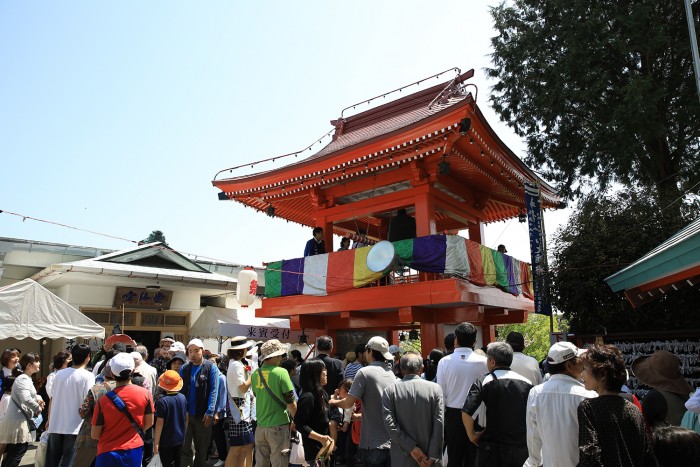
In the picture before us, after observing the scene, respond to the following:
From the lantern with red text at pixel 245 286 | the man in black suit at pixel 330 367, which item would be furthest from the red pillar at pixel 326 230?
the man in black suit at pixel 330 367

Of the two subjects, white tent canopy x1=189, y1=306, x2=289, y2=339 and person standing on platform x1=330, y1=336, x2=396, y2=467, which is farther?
white tent canopy x1=189, y1=306, x2=289, y2=339

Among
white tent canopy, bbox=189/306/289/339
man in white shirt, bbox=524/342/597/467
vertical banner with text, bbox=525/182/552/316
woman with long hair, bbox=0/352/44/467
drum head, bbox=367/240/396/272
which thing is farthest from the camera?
white tent canopy, bbox=189/306/289/339

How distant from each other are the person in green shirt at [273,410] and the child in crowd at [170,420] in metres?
1.10

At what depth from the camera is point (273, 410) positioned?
18.0 feet

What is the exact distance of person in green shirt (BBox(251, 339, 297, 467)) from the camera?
549 centimetres

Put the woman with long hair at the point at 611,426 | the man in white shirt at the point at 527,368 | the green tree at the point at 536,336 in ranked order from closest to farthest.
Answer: the woman with long hair at the point at 611,426 < the man in white shirt at the point at 527,368 < the green tree at the point at 536,336

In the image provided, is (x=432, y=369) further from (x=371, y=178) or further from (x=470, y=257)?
(x=371, y=178)

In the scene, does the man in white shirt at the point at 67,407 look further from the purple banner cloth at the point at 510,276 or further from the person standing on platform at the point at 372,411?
the purple banner cloth at the point at 510,276

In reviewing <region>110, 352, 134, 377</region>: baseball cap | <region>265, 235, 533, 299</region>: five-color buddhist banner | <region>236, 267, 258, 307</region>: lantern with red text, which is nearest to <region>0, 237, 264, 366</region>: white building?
<region>236, 267, 258, 307</region>: lantern with red text

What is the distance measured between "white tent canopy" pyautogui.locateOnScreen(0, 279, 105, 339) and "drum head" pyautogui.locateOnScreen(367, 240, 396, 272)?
254 inches

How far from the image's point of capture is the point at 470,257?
34.4 feet

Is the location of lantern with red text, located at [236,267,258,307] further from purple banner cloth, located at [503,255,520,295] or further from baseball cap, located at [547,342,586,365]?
baseball cap, located at [547,342,586,365]

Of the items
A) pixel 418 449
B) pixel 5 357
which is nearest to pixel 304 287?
pixel 5 357

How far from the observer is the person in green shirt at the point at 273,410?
216 inches
